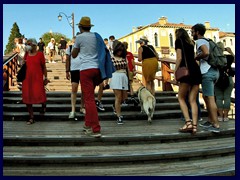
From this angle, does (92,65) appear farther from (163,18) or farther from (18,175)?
(163,18)

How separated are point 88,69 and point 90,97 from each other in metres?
0.43

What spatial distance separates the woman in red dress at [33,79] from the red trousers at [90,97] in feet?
5.29

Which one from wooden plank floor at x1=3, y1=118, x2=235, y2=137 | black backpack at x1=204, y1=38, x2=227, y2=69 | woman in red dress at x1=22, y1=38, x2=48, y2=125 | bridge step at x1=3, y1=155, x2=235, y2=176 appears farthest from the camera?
woman in red dress at x1=22, y1=38, x2=48, y2=125

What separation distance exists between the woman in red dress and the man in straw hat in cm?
144

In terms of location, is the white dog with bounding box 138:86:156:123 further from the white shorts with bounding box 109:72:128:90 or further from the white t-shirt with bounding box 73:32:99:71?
the white t-shirt with bounding box 73:32:99:71

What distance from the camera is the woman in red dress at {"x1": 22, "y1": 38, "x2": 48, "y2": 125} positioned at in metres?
5.99

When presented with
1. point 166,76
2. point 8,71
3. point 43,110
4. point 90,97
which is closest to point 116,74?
point 90,97

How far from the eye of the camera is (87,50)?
4832 millimetres

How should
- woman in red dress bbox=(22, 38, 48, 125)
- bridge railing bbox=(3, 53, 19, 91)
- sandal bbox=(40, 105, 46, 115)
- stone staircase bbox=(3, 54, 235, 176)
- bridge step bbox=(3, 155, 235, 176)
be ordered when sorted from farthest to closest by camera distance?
bridge railing bbox=(3, 53, 19, 91)
sandal bbox=(40, 105, 46, 115)
woman in red dress bbox=(22, 38, 48, 125)
stone staircase bbox=(3, 54, 235, 176)
bridge step bbox=(3, 155, 235, 176)

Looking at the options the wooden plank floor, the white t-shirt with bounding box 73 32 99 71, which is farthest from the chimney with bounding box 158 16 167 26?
the white t-shirt with bounding box 73 32 99 71

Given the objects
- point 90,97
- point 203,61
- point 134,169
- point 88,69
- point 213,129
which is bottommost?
point 134,169

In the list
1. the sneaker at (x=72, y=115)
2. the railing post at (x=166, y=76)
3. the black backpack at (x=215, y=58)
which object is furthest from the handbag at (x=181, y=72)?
the railing post at (x=166, y=76)

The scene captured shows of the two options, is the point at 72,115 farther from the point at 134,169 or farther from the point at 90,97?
the point at 134,169

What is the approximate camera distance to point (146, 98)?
20.2 feet
